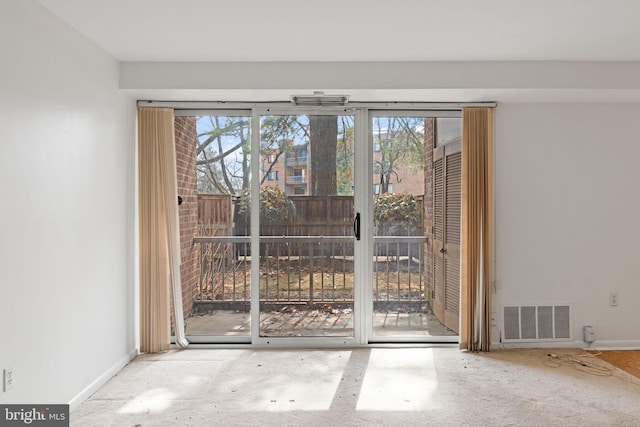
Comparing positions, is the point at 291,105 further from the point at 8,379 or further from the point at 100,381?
the point at 8,379

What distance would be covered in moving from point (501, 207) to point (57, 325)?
133 inches

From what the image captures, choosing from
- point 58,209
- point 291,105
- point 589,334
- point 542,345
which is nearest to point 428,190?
point 291,105

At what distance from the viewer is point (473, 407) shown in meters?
2.75

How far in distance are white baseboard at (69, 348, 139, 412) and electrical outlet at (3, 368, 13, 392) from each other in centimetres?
61

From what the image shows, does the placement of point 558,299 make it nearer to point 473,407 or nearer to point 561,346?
point 561,346

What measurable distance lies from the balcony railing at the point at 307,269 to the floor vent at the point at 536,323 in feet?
2.46

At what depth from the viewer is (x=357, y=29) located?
9.14ft

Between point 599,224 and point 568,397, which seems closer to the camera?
point 568,397

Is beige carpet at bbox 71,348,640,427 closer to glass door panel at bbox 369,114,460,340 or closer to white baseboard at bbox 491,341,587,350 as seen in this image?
white baseboard at bbox 491,341,587,350

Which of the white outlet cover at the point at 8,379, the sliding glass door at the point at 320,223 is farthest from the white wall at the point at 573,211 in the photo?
the white outlet cover at the point at 8,379

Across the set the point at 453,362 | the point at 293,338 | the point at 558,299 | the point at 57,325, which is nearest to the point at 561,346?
the point at 558,299

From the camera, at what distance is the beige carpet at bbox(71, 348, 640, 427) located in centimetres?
260

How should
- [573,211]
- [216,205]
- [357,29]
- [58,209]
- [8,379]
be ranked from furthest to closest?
[216,205] < [573,211] < [357,29] < [58,209] < [8,379]

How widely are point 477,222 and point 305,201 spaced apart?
1.47 m
